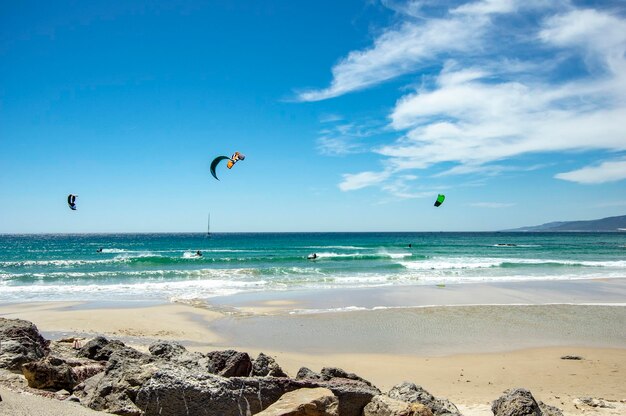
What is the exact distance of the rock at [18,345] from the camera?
6.08 meters

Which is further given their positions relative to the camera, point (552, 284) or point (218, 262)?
point (218, 262)

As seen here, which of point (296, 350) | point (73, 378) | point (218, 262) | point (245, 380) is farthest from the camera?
point (218, 262)

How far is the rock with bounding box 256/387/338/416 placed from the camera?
394cm

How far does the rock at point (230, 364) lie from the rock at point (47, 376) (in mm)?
1722

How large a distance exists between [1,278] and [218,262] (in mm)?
13760

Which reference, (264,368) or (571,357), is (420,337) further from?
(264,368)

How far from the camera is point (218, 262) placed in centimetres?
3456

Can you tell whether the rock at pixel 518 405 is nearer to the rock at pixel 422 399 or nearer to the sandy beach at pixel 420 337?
the rock at pixel 422 399

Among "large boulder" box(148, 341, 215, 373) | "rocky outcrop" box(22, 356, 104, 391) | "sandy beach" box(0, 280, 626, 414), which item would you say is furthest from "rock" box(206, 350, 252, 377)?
"sandy beach" box(0, 280, 626, 414)

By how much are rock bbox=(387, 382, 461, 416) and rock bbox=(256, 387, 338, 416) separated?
1382 mm

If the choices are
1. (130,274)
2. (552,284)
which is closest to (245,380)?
(552,284)

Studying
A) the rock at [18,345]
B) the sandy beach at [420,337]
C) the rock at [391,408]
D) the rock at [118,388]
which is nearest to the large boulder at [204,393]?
the rock at [118,388]

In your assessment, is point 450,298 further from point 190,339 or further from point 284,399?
point 284,399

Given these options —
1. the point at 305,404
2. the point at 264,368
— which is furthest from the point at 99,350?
the point at 305,404
